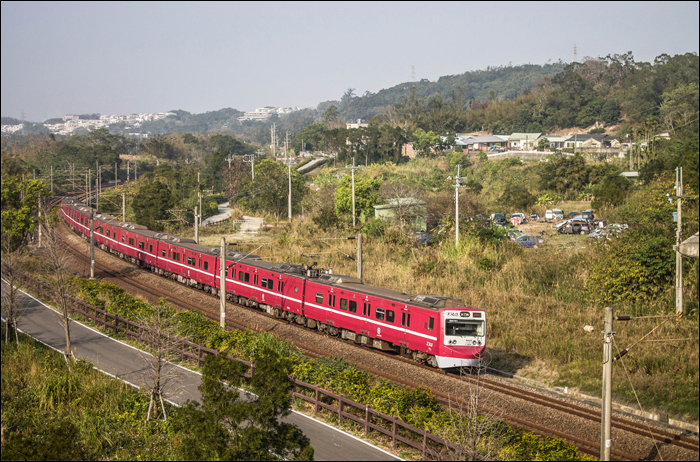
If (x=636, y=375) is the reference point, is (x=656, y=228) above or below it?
above

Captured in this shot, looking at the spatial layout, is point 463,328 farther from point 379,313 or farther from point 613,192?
point 613,192

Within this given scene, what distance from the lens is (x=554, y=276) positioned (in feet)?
105

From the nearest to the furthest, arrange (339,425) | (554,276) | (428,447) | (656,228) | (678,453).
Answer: (428,447) < (678,453) < (339,425) < (656,228) < (554,276)

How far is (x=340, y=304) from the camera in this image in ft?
84.5

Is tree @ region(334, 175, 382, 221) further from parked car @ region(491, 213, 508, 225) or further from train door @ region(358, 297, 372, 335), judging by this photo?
train door @ region(358, 297, 372, 335)

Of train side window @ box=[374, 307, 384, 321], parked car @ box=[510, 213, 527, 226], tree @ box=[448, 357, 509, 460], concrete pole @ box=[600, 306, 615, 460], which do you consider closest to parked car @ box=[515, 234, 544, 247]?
parked car @ box=[510, 213, 527, 226]

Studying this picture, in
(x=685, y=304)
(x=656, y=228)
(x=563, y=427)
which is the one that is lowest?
(x=563, y=427)

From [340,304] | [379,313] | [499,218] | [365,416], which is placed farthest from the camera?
[499,218]

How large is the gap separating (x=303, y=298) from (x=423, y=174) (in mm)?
62132

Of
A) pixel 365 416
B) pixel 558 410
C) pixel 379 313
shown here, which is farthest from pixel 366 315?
pixel 558 410

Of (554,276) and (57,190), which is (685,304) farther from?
(57,190)

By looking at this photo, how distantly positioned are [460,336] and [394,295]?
12.4 feet

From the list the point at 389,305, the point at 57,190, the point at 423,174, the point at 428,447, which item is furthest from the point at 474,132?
the point at 428,447

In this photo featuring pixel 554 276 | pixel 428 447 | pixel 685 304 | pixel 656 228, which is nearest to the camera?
pixel 428 447
